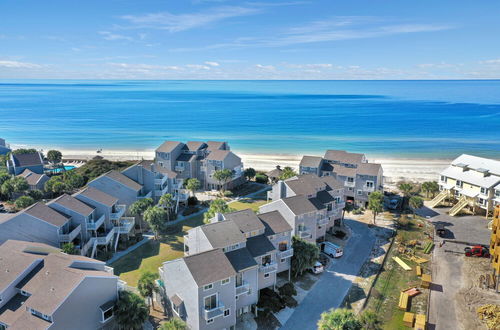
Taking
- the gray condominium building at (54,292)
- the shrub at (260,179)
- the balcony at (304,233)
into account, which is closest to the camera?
the gray condominium building at (54,292)

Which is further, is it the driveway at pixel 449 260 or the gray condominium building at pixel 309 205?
the gray condominium building at pixel 309 205

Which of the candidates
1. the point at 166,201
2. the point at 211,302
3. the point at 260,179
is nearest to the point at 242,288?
the point at 211,302

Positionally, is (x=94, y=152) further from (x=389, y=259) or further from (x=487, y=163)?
(x=487, y=163)

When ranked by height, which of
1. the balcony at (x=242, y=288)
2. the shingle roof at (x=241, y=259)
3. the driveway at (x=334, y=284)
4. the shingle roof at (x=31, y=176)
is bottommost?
the driveway at (x=334, y=284)

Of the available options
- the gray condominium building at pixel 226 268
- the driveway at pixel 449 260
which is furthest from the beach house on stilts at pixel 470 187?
the gray condominium building at pixel 226 268

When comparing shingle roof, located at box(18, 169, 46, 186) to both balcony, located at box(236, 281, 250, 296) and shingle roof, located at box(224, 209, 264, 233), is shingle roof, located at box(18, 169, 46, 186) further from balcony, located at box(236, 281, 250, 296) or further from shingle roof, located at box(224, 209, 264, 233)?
balcony, located at box(236, 281, 250, 296)

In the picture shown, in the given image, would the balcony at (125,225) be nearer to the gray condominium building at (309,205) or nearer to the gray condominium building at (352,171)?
the gray condominium building at (309,205)

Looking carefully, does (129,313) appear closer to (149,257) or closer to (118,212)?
(149,257)
